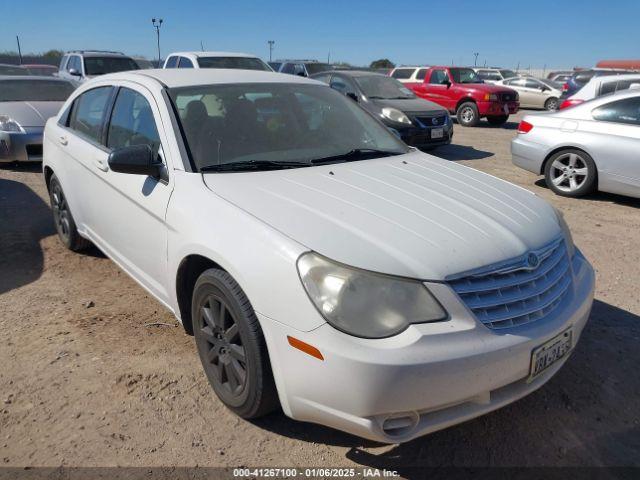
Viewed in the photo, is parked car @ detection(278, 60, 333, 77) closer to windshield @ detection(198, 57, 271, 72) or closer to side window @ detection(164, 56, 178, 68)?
windshield @ detection(198, 57, 271, 72)

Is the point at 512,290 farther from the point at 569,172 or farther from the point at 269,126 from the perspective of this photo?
the point at 569,172

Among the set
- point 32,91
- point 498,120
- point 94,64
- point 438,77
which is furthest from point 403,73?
point 32,91

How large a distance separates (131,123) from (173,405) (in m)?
1.84

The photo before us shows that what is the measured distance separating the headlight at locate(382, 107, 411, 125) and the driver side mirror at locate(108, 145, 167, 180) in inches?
290

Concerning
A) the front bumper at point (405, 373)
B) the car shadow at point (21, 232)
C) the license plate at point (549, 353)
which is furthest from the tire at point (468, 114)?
the front bumper at point (405, 373)

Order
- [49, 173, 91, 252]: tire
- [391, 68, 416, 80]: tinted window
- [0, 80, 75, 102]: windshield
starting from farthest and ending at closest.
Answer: [391, 68, 416, 80]: tinted window, [0, 80, 75, 102]: windshield, [49, 173, 91, 252]: tire

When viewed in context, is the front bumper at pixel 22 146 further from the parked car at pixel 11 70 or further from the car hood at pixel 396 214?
the car hood at pixel 396 214

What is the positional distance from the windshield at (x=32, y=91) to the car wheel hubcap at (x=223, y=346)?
8.13 meters

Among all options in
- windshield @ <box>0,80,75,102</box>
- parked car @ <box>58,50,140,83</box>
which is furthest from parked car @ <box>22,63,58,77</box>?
windshield @ <box>0,80,75,102</box>

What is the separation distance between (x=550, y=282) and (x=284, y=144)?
170cm

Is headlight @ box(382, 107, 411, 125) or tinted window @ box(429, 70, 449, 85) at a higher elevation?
tinted window @ box(429, 70, 449, 85)

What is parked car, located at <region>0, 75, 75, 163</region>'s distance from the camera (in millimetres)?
8062

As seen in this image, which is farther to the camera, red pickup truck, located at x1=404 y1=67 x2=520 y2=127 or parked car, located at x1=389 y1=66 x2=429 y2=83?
parked car, located at x1=389 y1=66 x2=429 y2=83

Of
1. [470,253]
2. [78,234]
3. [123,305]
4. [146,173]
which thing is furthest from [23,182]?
[470,253]
